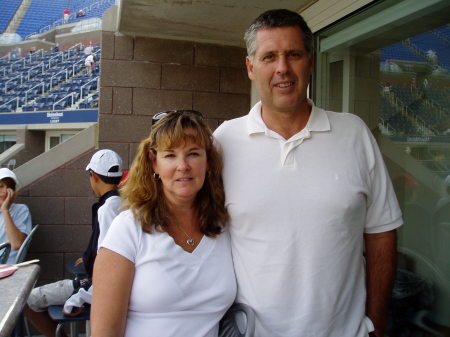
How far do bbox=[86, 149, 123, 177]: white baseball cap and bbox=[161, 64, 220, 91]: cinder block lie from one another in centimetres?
122

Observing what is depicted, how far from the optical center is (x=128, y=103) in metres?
4.03

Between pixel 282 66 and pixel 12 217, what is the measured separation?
10.7 ft

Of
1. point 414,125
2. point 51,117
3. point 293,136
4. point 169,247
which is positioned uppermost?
point 51,117

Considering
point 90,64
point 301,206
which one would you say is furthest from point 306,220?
point 90,64

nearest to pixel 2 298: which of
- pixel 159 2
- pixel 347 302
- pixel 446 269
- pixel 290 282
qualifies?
pixel 290 282

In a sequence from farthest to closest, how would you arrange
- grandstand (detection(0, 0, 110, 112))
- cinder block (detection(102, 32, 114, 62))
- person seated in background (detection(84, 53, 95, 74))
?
person seated in background (detection(84, 53, 95, 74)) → grandstand (detection(0, 0, 110, 112)) → cinder block (detection(102, 32, 114, 62))

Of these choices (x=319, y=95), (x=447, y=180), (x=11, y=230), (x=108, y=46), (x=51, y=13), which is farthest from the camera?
(x=51, y=13)

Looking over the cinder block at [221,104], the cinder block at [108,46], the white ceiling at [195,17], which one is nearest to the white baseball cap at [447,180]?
the white ceiling at [195,17]

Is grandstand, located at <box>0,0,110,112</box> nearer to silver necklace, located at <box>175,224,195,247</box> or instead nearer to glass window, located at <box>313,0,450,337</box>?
glass window, located at <box>313,0,450,337</box>

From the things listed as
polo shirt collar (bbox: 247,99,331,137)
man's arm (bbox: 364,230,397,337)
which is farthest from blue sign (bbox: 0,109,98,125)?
man's arm (bbox: 364,230,397,337)

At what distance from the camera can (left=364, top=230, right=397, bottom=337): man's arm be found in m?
1.54

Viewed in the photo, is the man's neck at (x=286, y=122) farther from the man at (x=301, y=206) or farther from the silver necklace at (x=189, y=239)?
the silver necklace at (x=189, y=239)

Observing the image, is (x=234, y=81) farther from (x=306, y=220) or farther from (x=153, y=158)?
(x=306, y=220)

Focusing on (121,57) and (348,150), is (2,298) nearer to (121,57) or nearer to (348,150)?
(348,150)
